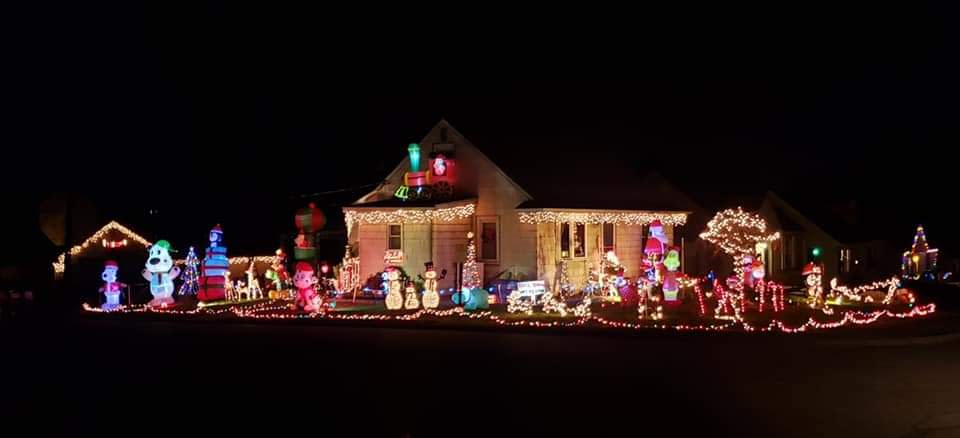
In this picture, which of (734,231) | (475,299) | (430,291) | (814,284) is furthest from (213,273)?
(734,231)

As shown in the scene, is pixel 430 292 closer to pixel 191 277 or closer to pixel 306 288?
pixel 306 288

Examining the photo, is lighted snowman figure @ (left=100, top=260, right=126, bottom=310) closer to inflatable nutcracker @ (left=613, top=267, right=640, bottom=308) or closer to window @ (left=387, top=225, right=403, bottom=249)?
window @ (left=387, top=225, right=403, bottom=249)

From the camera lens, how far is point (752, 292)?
23875 millimetres

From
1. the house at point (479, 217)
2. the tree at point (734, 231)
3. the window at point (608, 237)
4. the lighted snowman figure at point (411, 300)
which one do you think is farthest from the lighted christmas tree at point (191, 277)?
the tree at point (734, 231)

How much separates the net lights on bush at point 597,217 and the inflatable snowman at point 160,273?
10662mm

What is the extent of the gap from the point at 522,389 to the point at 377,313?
11326 millimetres

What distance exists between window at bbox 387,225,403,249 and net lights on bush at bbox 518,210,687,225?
14.6 feet

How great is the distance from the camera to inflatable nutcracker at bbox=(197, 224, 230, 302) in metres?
25.4

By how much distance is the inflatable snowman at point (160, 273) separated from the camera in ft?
→ 81.1

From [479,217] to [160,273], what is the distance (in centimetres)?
973

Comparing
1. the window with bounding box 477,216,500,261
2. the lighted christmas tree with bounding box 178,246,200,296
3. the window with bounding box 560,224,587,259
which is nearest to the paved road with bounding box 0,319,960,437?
the window with bounding box 477,216,500,261

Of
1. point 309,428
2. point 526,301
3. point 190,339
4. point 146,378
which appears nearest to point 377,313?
point 526,301

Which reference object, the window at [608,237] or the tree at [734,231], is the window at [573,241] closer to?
the window at [608,237]

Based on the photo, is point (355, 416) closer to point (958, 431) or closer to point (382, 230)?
point (958, 431)
